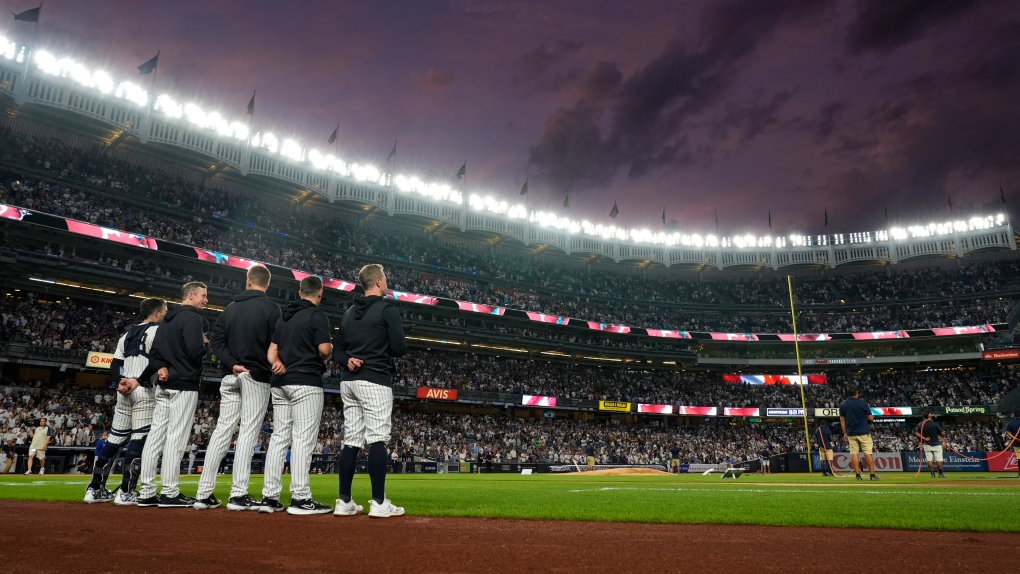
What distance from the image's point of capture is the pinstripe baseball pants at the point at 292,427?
581cm

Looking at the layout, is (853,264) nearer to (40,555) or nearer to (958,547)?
(958,547)

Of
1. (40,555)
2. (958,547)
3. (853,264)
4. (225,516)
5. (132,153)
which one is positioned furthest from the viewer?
(853,264)

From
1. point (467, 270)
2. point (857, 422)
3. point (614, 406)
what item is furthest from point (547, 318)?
point (857, 422)

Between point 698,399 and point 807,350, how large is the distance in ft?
45.7

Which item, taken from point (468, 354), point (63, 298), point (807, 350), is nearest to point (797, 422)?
point (807, 350)

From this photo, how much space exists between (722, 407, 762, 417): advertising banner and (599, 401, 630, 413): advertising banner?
8.85m

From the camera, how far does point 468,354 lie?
4825 centimetres

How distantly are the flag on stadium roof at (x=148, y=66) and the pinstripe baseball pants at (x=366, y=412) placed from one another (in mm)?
37707

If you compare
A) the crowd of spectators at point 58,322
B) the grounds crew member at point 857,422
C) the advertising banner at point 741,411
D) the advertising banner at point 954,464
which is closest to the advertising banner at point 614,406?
the advertising banner at point 741,411

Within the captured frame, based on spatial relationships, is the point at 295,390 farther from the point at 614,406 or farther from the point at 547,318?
the point at 614,406

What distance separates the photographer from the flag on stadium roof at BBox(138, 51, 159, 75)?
1347 inches

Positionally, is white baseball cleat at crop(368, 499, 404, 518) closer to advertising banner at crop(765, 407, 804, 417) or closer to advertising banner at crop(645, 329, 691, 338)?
advertising banner at crop(645, 329, 691, 338)

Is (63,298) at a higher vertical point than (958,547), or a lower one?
higher

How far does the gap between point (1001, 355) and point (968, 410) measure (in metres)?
6.59
